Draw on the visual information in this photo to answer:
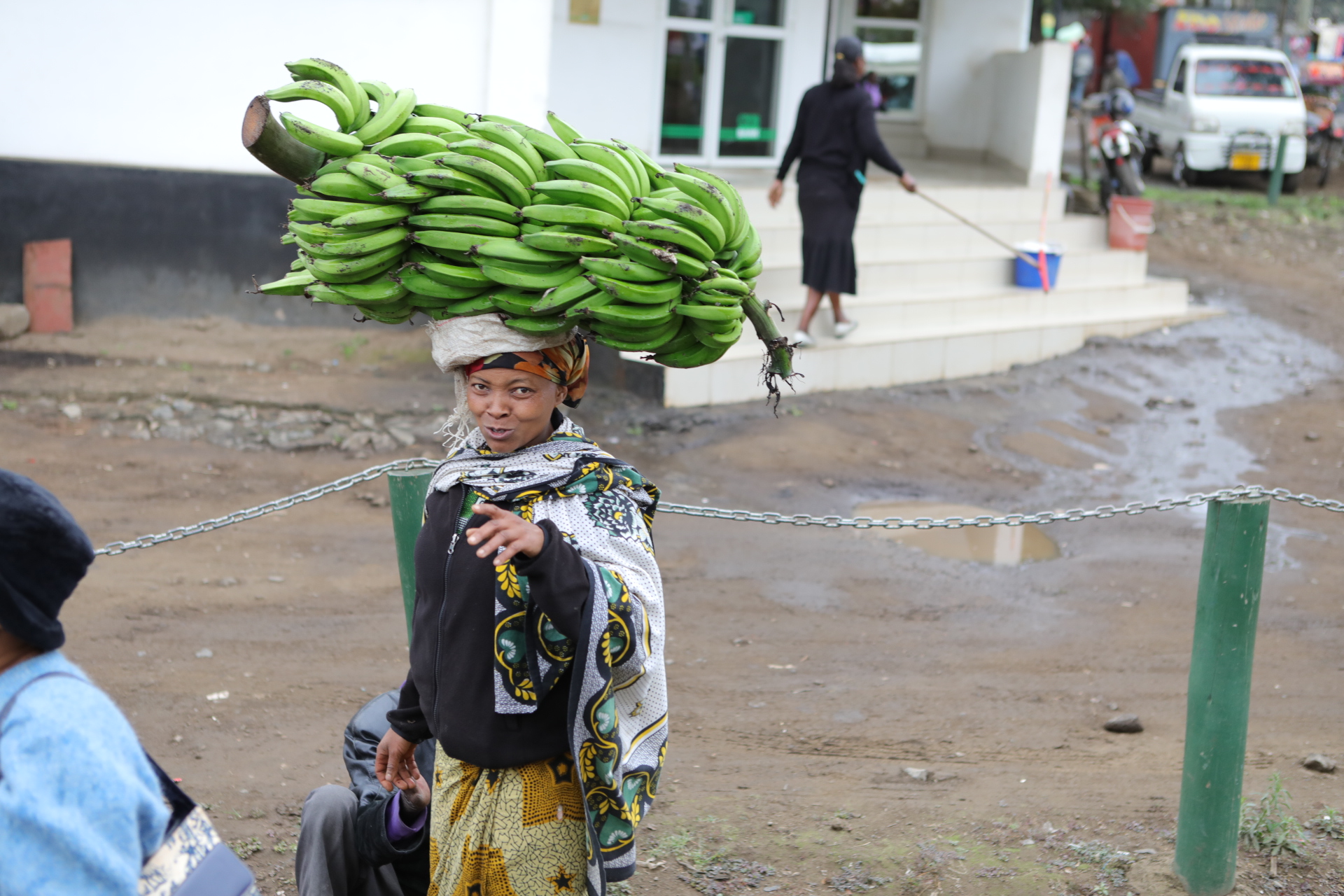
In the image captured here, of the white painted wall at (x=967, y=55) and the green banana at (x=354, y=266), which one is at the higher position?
the white painted wall at (x=967, y=55)

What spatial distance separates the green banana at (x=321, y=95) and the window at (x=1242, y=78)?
787 inches

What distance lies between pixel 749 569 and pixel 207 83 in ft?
19.7

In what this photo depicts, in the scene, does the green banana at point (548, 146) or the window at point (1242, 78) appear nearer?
the green banana at point (548, 146)

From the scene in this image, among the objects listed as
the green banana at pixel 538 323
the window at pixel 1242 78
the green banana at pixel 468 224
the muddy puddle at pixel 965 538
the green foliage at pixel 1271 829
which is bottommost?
the muddy puddle at pixel 965 538

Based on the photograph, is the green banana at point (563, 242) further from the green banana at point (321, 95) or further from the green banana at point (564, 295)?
the green banana at point (321, 95)

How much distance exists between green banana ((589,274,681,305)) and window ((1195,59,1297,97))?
19.9 metres

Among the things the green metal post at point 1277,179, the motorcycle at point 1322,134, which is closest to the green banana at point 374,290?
the green metal post at point 1277,179

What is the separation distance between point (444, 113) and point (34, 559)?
1.31m

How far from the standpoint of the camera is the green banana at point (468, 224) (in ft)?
7.30

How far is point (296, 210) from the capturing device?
90.9 inches

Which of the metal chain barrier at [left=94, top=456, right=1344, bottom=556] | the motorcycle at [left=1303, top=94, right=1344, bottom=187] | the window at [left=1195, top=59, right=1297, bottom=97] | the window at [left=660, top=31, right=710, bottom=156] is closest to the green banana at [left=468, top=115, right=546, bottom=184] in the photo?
the metal chain barrier at [left=94, top=456, right=1344, bottom=556]

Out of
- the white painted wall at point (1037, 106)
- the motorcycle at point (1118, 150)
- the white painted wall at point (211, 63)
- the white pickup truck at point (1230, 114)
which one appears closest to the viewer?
the white painted wall at point (211, 63)

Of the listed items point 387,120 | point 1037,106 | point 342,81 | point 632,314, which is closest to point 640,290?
point 632,314

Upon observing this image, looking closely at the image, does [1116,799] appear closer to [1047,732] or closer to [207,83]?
[1047,732]
